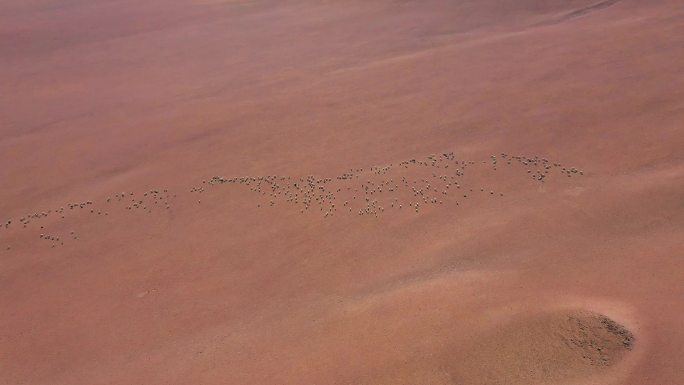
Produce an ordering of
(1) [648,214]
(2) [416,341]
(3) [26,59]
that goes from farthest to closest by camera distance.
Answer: (3) [26,59], (1) [648,214], (2) [416,341]

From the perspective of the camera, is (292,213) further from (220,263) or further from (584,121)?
(584,121)

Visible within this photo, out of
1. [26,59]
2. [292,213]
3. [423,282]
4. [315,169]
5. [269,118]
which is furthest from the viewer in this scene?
[26,59]

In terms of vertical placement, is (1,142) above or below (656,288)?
above

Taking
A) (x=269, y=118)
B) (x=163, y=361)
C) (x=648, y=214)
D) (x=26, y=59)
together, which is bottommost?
(x=163, y=361)

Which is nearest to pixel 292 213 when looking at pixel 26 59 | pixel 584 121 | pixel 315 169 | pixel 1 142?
pixel 315 169

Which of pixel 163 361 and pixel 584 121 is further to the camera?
pixel 584 121

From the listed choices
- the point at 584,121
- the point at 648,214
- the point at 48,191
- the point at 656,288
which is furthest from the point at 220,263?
the point at 584,121
